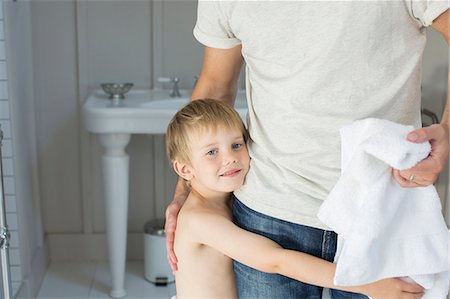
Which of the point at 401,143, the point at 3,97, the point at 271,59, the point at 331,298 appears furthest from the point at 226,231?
the point at 3,97

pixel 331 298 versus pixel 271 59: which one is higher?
pixel 271 59

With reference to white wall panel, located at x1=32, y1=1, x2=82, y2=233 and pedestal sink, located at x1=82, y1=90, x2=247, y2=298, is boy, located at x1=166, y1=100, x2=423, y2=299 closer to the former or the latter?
pedestal sink, located at x1=82, y1=90, x2=247, y2=298

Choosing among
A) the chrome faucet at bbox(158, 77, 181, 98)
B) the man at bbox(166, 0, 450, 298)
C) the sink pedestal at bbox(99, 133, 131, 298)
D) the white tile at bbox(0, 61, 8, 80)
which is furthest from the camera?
the chrome faucet at bbox(158, 77, 181, 98)

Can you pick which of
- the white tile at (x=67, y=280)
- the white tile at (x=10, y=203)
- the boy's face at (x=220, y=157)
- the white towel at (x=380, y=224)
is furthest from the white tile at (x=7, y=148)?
the white towel at (x=380, y=224)

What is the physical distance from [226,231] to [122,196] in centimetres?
157

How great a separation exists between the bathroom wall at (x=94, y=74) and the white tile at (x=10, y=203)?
→ 0.49 metres

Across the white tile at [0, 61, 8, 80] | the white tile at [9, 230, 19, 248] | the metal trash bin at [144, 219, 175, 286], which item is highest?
the white tile at [0, 61, 8, 80]

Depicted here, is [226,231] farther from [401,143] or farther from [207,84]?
[401,143]

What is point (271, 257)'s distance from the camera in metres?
1.41

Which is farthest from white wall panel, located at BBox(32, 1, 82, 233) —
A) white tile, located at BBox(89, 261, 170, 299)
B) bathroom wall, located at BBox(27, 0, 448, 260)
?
white tile, located at BBox(89, 261, 170, 299)

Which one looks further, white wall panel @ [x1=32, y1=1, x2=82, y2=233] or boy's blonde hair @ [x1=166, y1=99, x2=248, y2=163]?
white wall panel @ [x1=32, y1=1, x2=82, y2=233]

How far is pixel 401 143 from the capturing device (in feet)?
3.76

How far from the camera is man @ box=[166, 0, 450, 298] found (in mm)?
1277

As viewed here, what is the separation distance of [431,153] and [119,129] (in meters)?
1.89
